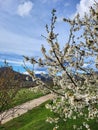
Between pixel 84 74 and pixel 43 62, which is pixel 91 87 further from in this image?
pixel 43 62

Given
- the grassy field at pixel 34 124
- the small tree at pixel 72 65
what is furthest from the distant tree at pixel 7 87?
the small tree at pixel 72 65

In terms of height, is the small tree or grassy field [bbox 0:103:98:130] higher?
the small tree

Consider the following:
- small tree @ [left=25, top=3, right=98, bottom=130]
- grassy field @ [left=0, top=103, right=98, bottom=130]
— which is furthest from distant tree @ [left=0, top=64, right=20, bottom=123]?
small tree @ [left=25, top=3, right=98, bottom=130]

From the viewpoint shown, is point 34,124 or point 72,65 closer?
point 72,65

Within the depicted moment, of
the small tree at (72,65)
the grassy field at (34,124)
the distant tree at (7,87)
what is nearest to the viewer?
the small tree at (72,65)

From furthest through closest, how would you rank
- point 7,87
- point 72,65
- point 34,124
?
point 34,124
point 7,87
point 72,65

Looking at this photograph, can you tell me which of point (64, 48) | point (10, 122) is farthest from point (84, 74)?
point (10, 122)

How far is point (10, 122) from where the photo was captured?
3484 cm

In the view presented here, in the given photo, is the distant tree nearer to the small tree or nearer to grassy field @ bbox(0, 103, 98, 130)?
grassy field @ bbox(0, 103, 98, 130)

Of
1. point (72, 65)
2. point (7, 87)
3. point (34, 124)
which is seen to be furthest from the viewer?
point (34, 124)

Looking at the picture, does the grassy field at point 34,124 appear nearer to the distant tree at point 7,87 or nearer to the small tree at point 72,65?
the distant tree at point 7,87

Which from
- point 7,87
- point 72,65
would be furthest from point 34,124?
point 72,65

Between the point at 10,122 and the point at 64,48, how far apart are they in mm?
24237

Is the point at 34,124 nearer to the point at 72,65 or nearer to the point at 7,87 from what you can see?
the point at 7,87
